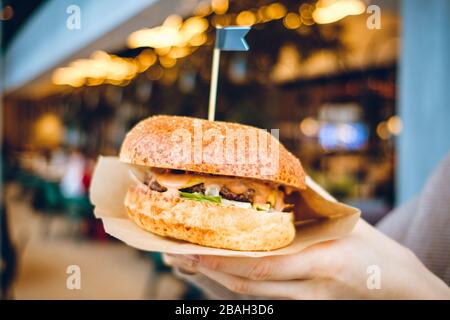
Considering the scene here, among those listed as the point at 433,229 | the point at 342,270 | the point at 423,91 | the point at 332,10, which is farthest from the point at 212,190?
the point at 332,10

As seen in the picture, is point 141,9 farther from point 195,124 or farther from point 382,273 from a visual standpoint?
point 382,273

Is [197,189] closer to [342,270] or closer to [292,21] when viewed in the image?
[342,270]

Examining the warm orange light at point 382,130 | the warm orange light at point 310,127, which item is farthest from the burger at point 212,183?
the warm orange light at point 310,127

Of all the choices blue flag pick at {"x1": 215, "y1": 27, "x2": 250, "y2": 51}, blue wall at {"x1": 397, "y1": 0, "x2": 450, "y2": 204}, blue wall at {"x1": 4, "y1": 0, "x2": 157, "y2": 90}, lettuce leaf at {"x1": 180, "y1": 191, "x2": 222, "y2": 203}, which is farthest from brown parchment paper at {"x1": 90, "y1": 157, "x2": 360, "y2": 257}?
blue wall at {"x1": 397, "y1": 0, "x2": 450, "y2": 204}

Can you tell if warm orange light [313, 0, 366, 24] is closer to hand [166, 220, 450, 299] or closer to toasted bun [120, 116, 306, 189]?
toasted bun [120, 116, 306, 189]
